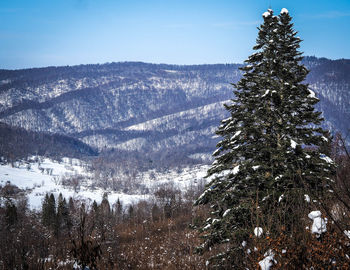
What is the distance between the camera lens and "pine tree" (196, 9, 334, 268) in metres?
10.1

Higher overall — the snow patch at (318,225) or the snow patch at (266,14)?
the snow patch at (266,14)

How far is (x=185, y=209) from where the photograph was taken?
9425cm

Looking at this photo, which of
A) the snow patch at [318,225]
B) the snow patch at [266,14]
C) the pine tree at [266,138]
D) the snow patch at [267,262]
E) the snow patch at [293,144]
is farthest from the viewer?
the snow patch at [266,14]

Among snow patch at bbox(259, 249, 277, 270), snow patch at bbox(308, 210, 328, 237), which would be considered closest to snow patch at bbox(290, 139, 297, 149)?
snow patch at bbox(308, 210, 328, 237)

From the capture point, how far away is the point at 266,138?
1114 cm

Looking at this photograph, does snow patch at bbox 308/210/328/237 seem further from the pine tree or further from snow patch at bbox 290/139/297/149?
snow patch at bbox 290/139/297/149

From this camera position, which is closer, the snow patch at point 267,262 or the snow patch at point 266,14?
the snow patch at point 267,262

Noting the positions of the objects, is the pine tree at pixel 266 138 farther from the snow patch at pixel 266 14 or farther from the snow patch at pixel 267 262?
the snow patch at pixel 267 262

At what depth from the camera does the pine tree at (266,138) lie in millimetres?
10117

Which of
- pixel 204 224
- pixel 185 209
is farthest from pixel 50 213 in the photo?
pixel 204 224

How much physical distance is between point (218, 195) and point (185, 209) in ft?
282

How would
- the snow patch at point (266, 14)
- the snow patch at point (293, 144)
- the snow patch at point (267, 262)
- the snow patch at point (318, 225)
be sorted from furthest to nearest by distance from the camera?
1. the snow patch at point (266, 14)
2. the snow patch at point (293, 144)
3. the snow patch at point (318, 225)
4. the snow patch at point (267, 262)

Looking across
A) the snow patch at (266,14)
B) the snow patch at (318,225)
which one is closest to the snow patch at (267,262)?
the snow patch at (318,225)

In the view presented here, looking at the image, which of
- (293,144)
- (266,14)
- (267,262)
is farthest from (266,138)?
(267,262)
